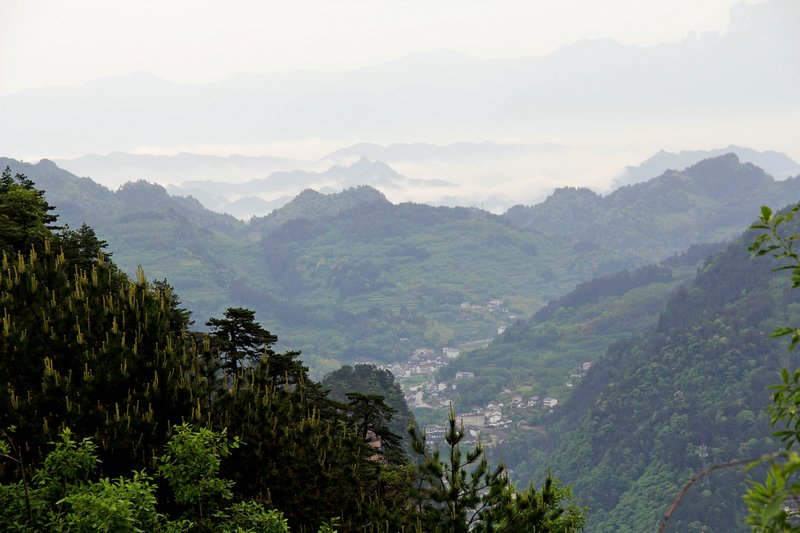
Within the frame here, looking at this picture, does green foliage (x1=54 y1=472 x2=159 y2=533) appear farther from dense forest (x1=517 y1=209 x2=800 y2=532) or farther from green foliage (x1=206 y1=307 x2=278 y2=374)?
dense forest (x1=517 y1=209 x2=800 y2=532)

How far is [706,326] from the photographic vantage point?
172m

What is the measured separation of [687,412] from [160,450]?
151200 millimetres

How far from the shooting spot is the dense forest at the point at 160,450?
1712 cm

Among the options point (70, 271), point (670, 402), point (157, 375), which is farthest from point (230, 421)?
point (670, 402)

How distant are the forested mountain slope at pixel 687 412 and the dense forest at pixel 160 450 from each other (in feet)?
337

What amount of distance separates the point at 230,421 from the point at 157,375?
2920mm

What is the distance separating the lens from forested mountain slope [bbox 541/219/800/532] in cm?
12719

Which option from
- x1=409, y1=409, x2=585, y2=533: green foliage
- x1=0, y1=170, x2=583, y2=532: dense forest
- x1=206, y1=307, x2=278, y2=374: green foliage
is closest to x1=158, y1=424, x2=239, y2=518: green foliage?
x1=0, y1=170, x2=583, y2=532: dense forest

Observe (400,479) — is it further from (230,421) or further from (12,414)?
(12,414)

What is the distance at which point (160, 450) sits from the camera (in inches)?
820

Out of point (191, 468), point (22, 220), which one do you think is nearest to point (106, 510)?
point (191, 468)

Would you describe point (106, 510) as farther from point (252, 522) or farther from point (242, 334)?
point (242, 334)

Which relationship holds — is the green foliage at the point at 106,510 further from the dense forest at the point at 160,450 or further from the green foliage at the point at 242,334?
the green foliage at the point at 242,334

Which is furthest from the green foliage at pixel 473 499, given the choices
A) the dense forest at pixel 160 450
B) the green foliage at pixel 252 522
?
the green foliage at pixel 252 522
